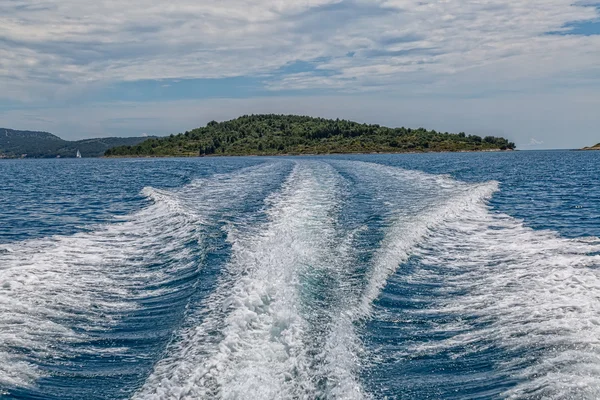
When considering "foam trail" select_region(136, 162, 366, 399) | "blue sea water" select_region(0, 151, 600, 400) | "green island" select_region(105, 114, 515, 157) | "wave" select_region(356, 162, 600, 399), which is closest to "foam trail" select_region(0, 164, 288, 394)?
"blue sea water" select_region(0, 151, 600, 400)

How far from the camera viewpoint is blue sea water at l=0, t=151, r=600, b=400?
24.1ft

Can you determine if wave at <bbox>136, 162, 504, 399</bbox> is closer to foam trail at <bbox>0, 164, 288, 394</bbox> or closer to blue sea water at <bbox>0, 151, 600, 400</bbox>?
blue sea water at <bbox>0, 151, 600, 400</bbox>

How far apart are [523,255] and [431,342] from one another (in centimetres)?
624

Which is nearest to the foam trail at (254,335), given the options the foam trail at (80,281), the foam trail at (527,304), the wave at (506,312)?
the wave at (506,312)

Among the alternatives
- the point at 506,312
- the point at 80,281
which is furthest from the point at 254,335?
the point at 80,281

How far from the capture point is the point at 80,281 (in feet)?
40.1

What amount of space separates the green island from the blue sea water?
137965mm

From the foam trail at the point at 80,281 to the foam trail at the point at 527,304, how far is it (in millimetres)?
5254

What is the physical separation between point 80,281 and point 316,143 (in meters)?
165

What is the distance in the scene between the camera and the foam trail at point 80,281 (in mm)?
8641

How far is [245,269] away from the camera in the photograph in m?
12.4

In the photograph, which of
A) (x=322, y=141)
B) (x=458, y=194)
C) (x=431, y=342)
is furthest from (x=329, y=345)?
(x=322, y=141)

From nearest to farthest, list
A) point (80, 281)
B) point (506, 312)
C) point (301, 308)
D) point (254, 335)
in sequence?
point (254, 335), point (506, 312), point (301, 308), point (80, 281)

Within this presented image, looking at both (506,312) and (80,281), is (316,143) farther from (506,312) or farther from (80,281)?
(506,312)
